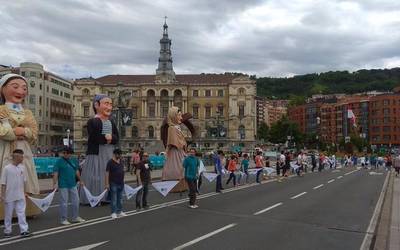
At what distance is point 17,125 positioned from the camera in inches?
500

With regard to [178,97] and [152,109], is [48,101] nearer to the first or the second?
[152,109]

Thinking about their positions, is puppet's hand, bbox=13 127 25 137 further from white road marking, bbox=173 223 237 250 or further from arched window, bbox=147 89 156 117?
arched window, bbox=147 89 156 117

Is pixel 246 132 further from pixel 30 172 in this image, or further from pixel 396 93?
pixel 30 172

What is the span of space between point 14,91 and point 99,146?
13.9 ft

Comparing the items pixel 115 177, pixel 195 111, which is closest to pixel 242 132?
pixel 195 111

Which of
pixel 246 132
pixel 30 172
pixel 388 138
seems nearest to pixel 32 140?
pixel 30 172

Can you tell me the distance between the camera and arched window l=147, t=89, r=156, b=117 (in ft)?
463

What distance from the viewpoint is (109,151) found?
16.8 metres

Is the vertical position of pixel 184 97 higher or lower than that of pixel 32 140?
higher

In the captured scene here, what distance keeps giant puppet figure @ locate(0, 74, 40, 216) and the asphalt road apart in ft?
4.00

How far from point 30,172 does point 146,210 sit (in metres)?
3.76

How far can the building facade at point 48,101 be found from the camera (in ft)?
379

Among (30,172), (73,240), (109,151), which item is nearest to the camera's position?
(73,240)

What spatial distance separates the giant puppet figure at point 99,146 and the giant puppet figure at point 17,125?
311cm
